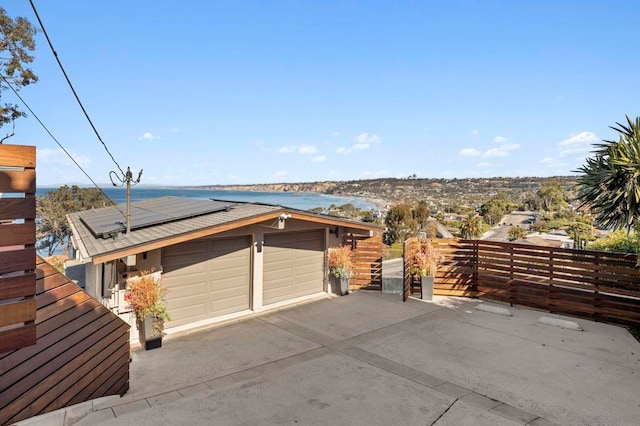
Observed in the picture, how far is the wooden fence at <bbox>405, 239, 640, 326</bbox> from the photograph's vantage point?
327 inches

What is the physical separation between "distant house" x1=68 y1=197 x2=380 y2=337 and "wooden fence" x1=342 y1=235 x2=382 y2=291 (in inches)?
17.8

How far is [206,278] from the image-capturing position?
8641 millimetres

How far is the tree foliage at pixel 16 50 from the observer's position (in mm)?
18531

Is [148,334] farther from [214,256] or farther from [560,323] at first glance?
[560,323]

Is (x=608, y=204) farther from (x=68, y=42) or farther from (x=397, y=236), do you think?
(x=397, y=236)

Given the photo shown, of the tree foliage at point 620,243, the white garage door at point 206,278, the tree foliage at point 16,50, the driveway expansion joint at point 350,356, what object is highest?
the tree foliage at point 16,50

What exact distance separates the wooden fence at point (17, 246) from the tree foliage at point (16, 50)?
21600mm

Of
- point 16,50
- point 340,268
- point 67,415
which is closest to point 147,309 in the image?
point 67,415

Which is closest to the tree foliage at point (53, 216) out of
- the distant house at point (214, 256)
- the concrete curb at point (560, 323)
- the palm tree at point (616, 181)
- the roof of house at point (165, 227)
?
the roof of house at point (165, 227)

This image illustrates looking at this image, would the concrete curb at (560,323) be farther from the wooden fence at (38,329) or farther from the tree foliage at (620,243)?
the wooden fence at (38,329)

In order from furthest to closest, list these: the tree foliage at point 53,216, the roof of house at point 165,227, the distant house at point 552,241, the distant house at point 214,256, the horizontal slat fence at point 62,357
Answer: the tree foliage at point 53,216, the distant house at point 552,241, the distant house at point 214,256, the roof of house at point 165,227, the horizontal slat fence at point 62,357

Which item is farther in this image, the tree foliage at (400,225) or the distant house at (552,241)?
the tree foliage at (400,225)

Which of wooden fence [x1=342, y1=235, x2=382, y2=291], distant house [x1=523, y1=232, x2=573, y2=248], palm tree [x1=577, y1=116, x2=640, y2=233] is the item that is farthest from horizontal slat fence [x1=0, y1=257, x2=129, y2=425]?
distant house [x1=523, y1=232, x2=573, y2=248]

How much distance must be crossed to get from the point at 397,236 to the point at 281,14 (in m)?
23.1
